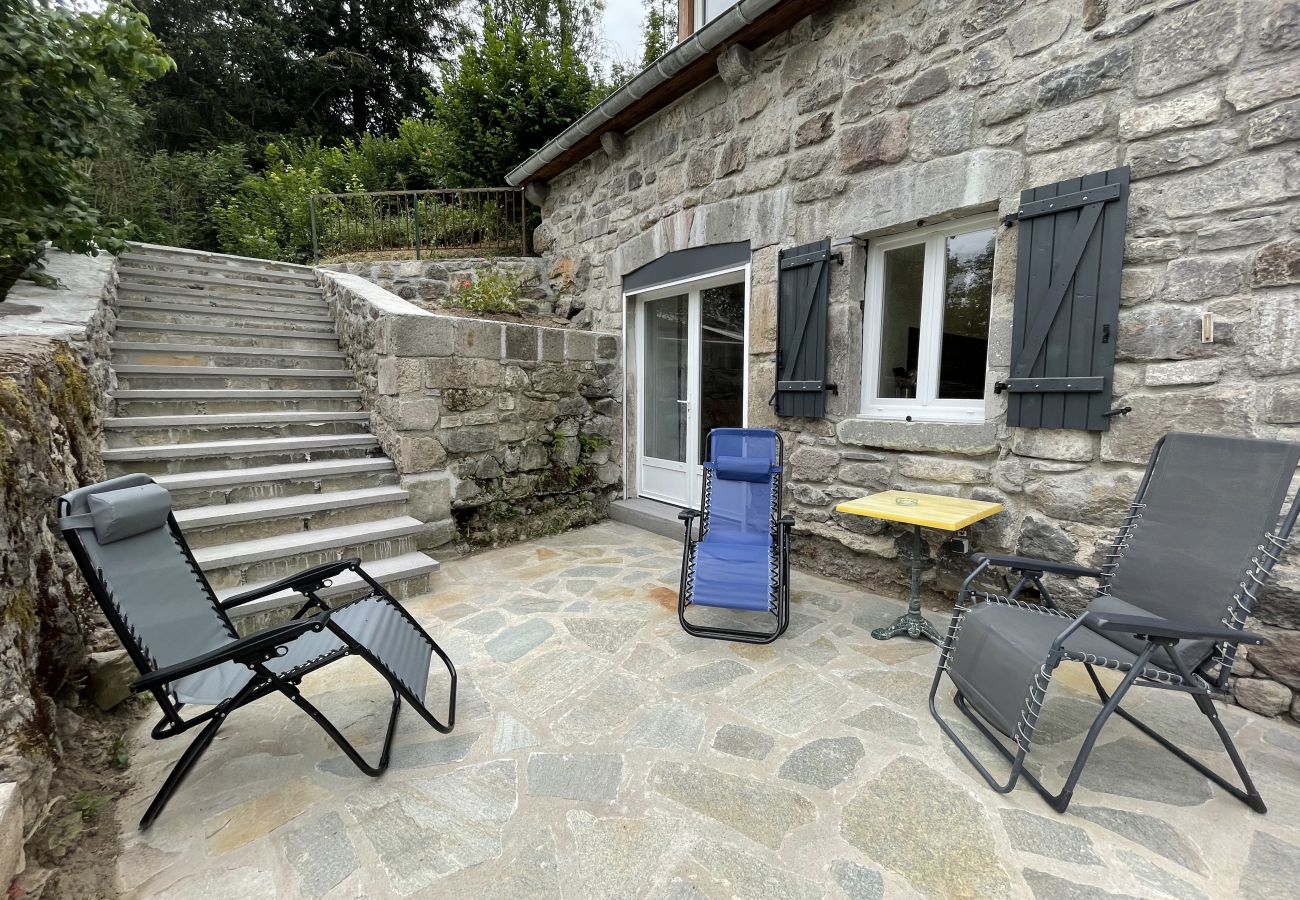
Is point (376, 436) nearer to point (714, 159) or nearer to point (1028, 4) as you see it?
point (714, 159)

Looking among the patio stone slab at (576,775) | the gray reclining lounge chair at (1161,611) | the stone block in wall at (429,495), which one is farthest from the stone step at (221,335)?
the gray reclining lounge chair at (1161,611)

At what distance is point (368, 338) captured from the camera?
4527 mm

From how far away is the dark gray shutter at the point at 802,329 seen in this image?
3537 mm

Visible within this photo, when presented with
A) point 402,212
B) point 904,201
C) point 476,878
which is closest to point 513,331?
point 904,201

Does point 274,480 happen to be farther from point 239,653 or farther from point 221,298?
point 221,298

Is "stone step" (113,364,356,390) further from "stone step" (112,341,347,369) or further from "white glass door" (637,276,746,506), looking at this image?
"white glass door" (637,276,746,506)

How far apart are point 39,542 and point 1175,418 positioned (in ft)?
15.3

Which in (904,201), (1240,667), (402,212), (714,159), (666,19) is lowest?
(1240,667)

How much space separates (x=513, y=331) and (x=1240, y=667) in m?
4.76

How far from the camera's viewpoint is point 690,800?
5.77 ft

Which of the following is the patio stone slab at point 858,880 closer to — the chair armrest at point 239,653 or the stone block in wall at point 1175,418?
the chair armrest at point 239,653

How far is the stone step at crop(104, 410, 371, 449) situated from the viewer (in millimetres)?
3623

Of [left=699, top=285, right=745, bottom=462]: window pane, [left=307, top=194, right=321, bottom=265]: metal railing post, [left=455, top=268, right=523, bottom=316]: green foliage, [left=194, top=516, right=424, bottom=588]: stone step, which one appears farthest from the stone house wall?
[left=307, top=194, right=321, bottom=265]: metal railing post

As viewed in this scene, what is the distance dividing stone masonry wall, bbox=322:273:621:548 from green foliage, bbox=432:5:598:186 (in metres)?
3.36
